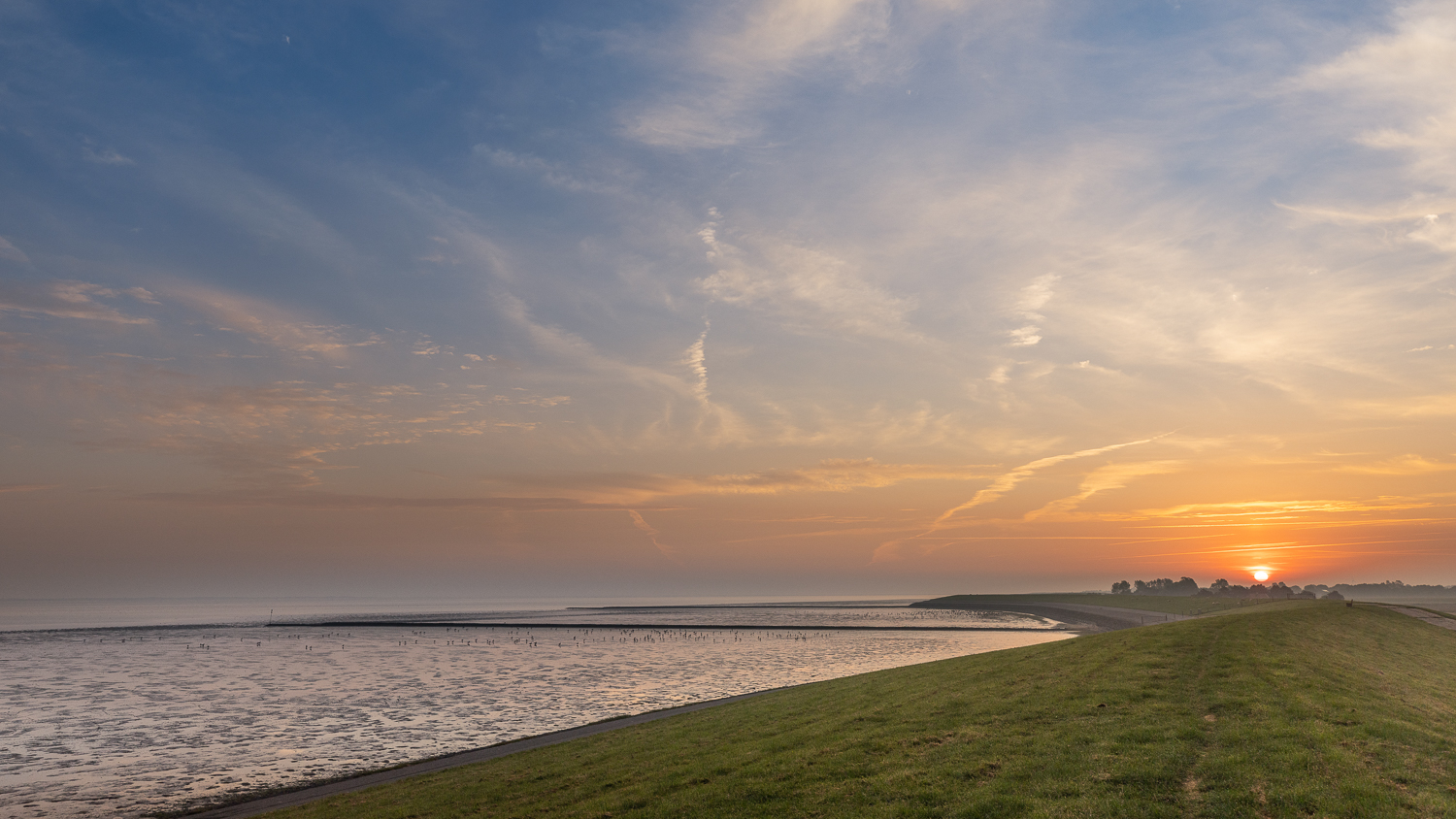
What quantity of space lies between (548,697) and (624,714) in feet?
44.2

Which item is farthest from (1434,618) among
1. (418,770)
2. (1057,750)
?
(418,770)

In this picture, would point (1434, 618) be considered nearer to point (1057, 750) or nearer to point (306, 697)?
point (1057, 750)

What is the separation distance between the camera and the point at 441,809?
25.2m

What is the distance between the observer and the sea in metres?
35.4

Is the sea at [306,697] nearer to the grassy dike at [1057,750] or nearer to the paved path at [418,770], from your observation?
the paved path at [418,770]

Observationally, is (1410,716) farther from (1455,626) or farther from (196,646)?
(196,646)

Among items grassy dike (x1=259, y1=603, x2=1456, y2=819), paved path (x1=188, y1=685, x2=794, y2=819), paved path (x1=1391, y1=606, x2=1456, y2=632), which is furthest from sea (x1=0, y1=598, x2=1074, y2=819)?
paved path (x1=1391, y1=606, x2=1456, y2=632)

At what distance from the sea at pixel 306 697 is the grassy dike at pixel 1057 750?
11.8 m

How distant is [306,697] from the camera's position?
61875mm

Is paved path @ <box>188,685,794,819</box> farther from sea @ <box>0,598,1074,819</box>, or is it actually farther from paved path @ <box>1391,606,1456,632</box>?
paved path @ <box>1391,606,1456,632</box>

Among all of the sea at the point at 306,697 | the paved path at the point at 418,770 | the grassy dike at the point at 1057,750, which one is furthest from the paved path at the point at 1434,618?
the paved path at the point at 418,770

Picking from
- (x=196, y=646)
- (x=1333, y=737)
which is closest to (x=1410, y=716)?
(x=1333, y=737)

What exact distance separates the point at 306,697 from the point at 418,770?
118ft

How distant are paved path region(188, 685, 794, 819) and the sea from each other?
2144mm
